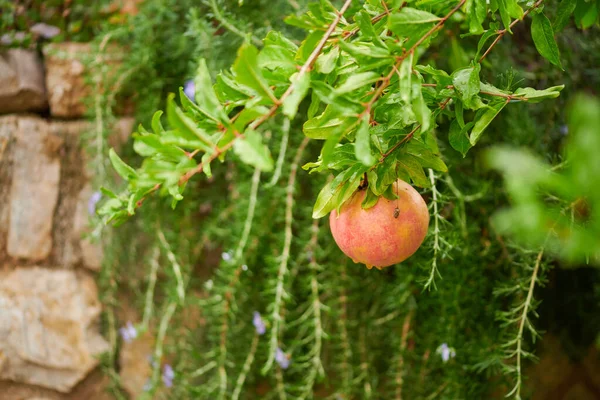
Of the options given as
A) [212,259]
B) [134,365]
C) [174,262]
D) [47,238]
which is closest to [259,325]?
[174,262]

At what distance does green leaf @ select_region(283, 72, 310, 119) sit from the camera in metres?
0.33

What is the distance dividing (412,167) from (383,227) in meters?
0.06

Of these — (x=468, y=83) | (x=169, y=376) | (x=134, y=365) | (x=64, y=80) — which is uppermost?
(x=468, y=83)

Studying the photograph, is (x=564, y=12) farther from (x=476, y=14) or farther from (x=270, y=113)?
(x=270, y=113)

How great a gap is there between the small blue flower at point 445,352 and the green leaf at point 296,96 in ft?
2.15

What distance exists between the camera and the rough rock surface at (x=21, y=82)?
3.89 ft

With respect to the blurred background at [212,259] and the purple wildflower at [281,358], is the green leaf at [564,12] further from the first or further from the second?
the purple wildflower at [281,358]

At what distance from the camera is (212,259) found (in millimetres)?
1315

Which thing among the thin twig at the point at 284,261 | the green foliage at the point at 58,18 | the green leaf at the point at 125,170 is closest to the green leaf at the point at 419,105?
the green leaf at the point at 125,170

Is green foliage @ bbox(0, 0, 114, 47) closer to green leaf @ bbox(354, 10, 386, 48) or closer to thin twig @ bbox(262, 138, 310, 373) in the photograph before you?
thin twig @ bbox(262, 138, 310, 373)

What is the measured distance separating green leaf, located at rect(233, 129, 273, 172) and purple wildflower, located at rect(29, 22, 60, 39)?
115cm

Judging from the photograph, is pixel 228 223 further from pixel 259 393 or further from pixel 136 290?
pixel 259 393

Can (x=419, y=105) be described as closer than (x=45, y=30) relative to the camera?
Yes

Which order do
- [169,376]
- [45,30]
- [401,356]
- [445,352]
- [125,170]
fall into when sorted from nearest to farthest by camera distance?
[125,170] → [445,352] → [401,356] → [169,376] → [45,30]
